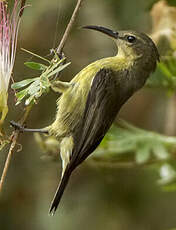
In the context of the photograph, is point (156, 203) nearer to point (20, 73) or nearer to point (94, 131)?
point (20, 73)

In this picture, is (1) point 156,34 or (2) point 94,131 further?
(1) point 156,34

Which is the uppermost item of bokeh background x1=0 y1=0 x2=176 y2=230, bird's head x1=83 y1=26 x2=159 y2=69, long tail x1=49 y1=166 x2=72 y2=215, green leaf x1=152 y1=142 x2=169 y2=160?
bird's head x1=83 y1=26 x2=159 y2=69

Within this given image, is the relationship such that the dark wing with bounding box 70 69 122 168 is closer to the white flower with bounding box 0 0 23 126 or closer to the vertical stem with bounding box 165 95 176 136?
the white flower with bounding box 0 0 23 126

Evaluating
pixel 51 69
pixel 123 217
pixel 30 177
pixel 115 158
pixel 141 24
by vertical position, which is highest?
pixel 51 69

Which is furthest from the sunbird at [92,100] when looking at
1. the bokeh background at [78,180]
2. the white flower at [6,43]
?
the bokeh background at [78,180]

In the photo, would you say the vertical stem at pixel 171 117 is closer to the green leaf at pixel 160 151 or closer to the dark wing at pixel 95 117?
the green leaf at pixel 160 151

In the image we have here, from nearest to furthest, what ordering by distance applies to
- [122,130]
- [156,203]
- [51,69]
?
[51,69], [122,130], [156,203]

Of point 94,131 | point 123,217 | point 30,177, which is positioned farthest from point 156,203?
point 94,131

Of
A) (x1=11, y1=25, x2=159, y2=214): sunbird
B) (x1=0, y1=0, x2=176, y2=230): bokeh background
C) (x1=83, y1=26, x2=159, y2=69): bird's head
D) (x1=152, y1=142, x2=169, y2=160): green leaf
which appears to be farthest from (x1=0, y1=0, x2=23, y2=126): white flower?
(x1=0, y1=0, x2=176, y2=230): bokeh background

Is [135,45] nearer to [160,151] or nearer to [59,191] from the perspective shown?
[160,151]
